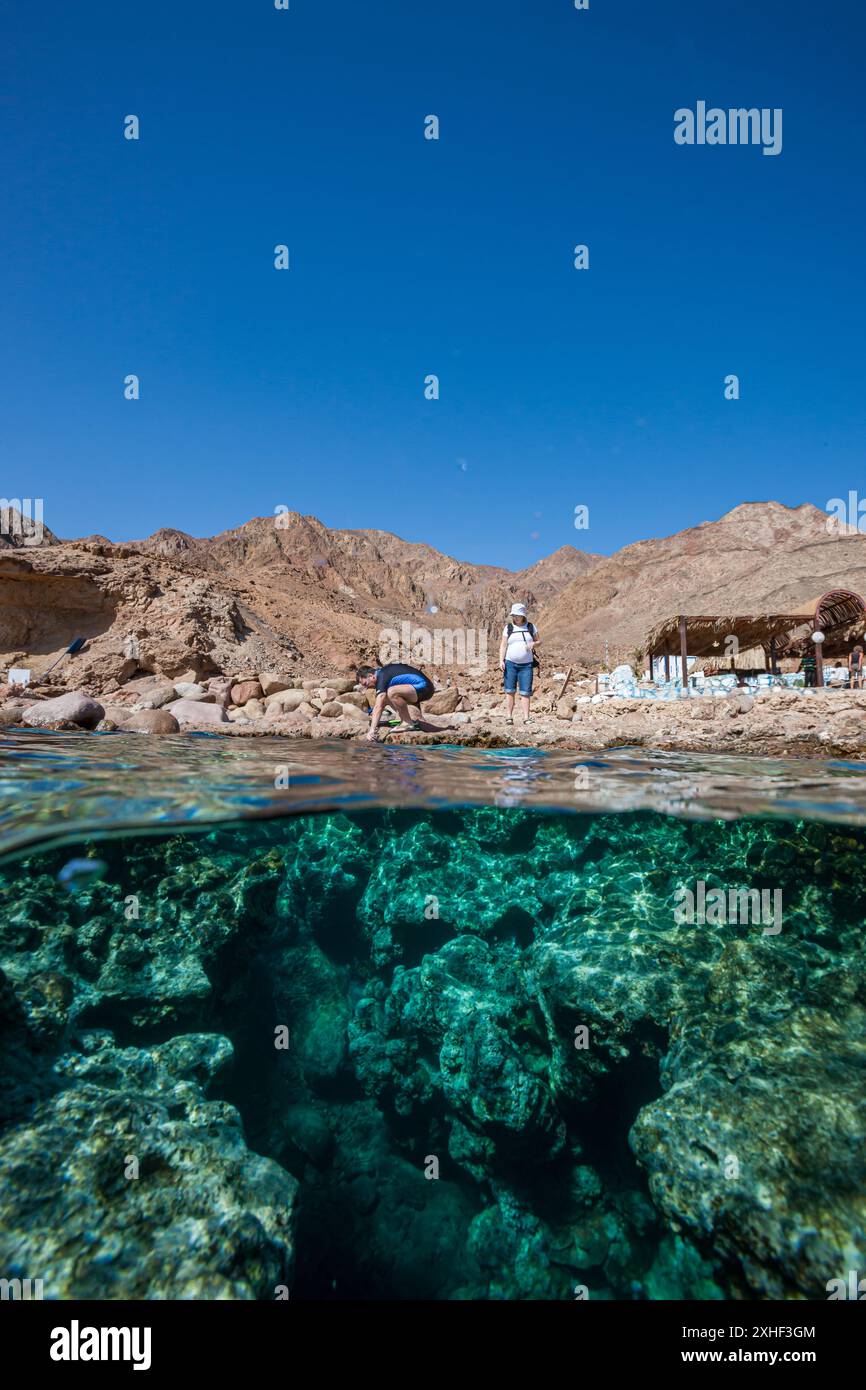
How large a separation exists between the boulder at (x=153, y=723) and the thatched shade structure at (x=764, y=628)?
1644 centimetres

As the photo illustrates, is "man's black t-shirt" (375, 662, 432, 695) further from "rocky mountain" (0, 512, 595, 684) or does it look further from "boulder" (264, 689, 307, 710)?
"rocky mountain" (0, 512, 595, 684)

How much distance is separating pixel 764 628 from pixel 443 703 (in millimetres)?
16451

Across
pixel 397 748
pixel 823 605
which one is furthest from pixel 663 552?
pixel 397 748

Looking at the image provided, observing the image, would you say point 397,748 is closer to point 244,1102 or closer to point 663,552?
point 244,1102

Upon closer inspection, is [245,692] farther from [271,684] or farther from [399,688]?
[399,688]

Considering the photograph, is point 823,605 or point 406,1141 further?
point 823,605

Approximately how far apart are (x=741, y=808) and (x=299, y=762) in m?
5.41

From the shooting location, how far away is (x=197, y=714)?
41.6ft

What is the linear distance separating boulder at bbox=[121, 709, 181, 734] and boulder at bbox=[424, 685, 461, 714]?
5885 millimetres

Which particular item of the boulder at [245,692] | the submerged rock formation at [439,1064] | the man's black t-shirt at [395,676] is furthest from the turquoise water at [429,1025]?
the boulder at [245,692]

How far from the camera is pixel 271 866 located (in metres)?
6.98

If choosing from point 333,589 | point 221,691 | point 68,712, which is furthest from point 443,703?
point 333,589

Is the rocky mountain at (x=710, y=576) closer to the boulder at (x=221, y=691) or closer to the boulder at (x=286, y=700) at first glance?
the boulder at (x=286, y=700)
